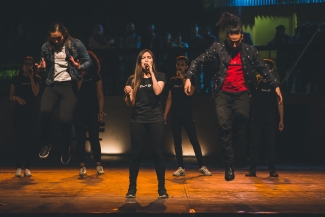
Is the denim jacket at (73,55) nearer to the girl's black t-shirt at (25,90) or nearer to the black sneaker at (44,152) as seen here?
the black sneaker at (44,152)

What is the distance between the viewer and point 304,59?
15.6 m

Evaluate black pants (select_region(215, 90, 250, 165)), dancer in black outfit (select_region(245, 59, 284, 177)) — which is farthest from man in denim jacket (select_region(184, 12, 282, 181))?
dancer in black outfit (select_region(245, 59, 284, 177))

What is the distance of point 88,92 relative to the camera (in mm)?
12070

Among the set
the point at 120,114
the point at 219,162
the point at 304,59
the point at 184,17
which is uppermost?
the point at 184,17

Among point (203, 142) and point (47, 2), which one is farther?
point (47, 2)

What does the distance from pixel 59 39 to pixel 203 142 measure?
22.6 feet

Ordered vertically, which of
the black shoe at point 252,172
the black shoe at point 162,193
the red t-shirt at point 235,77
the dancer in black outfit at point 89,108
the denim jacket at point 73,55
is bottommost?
the black shoe at point 252,172

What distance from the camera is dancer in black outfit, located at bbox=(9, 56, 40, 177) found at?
473 inches

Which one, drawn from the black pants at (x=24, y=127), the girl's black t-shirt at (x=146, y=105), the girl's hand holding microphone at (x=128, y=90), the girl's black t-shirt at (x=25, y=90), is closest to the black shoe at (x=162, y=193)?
the girl's black t-shirt at (x=146, y=105)

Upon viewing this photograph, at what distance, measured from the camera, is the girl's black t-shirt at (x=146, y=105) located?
9.41 metres

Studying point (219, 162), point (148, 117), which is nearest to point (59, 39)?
point (148, 117)

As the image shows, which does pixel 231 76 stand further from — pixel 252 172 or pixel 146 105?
pixel 252 172

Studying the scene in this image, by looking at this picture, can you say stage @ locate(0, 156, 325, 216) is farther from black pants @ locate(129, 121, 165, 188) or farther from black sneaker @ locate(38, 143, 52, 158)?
black sneaker @ locate(38, 143, 52, 158)

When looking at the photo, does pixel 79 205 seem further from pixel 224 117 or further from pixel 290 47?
pixel 290 47
